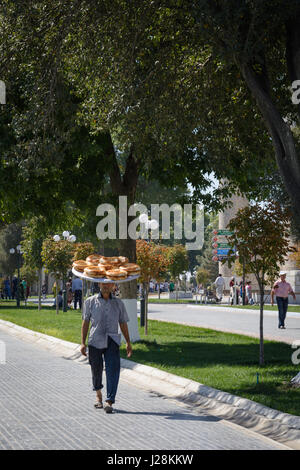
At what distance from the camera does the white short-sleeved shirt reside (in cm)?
930

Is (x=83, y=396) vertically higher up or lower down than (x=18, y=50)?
lower down

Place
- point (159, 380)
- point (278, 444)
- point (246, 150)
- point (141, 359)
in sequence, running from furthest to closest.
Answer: point (246, 150), point (141, 359), point (159, 380), point (278, 444)

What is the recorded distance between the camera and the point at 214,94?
1364cm

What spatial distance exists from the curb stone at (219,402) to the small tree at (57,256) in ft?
59.3

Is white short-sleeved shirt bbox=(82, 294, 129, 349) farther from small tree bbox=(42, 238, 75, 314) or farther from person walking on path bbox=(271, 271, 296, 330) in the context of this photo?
small tree bbox=(42, 238, 75, 314)

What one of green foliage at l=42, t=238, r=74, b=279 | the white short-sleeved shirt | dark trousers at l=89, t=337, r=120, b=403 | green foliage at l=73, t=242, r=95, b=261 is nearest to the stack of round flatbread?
the white short-sleeved shirt

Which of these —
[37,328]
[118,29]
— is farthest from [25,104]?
[37,328]

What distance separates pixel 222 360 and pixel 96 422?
613 cm

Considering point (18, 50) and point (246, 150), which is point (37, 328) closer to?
point (246, 150)

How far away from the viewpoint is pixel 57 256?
110 feet

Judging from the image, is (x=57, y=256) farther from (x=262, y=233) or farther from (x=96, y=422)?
(x=96, y=422)

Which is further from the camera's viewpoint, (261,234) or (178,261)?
(178,261)

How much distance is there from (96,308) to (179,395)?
2390 mm

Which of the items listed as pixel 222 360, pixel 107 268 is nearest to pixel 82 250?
pixel 222 360
